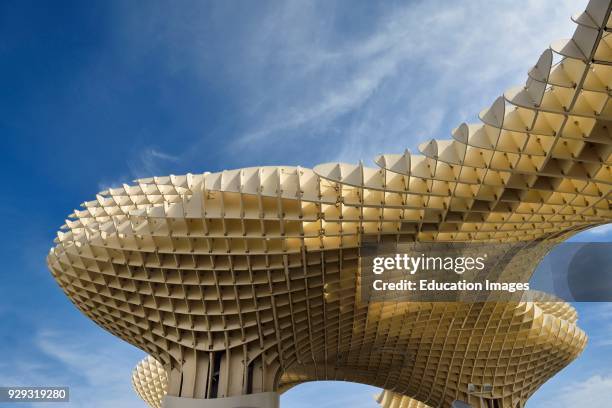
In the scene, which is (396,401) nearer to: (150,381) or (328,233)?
(150,381)

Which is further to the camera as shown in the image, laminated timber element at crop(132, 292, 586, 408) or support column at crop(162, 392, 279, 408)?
laminated timber element at crop(132, 292, 586, 408)

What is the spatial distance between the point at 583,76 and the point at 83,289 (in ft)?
113

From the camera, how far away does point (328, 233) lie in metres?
27.4

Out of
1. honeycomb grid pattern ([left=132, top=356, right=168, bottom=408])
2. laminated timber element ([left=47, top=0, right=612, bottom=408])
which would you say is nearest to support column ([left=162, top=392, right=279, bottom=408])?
laminated timber element ([left=47, top=0, right=612, bottom=408])

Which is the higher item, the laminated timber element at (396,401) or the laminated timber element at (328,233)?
the laminated timber element at (328,233)

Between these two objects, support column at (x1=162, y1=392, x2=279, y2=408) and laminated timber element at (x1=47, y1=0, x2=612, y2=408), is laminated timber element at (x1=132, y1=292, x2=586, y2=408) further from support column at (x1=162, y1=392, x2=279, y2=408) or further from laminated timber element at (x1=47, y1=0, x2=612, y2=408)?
support column at (x1=162, y1=392, x2=279, y2=408)

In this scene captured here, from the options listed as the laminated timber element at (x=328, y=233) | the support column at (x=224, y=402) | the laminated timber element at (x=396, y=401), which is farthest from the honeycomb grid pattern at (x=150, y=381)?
the laminated timber element at (x=396, y=401)

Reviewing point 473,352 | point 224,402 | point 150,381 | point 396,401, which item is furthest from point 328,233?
point 150,381

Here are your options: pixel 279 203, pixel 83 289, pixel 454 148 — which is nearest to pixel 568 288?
pixel 454 148

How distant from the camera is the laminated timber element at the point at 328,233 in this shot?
17.8 meters

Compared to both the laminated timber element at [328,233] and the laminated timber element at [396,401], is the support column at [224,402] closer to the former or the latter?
the laminated timber element at [328,233]

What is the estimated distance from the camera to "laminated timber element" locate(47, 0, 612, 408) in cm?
1781

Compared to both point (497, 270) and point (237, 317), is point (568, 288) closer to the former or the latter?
point (497, 270)

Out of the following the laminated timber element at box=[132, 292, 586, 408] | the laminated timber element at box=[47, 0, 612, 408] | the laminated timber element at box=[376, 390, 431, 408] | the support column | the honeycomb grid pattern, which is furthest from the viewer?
the laminated timber element at box=[376, 390, 431, 408]
